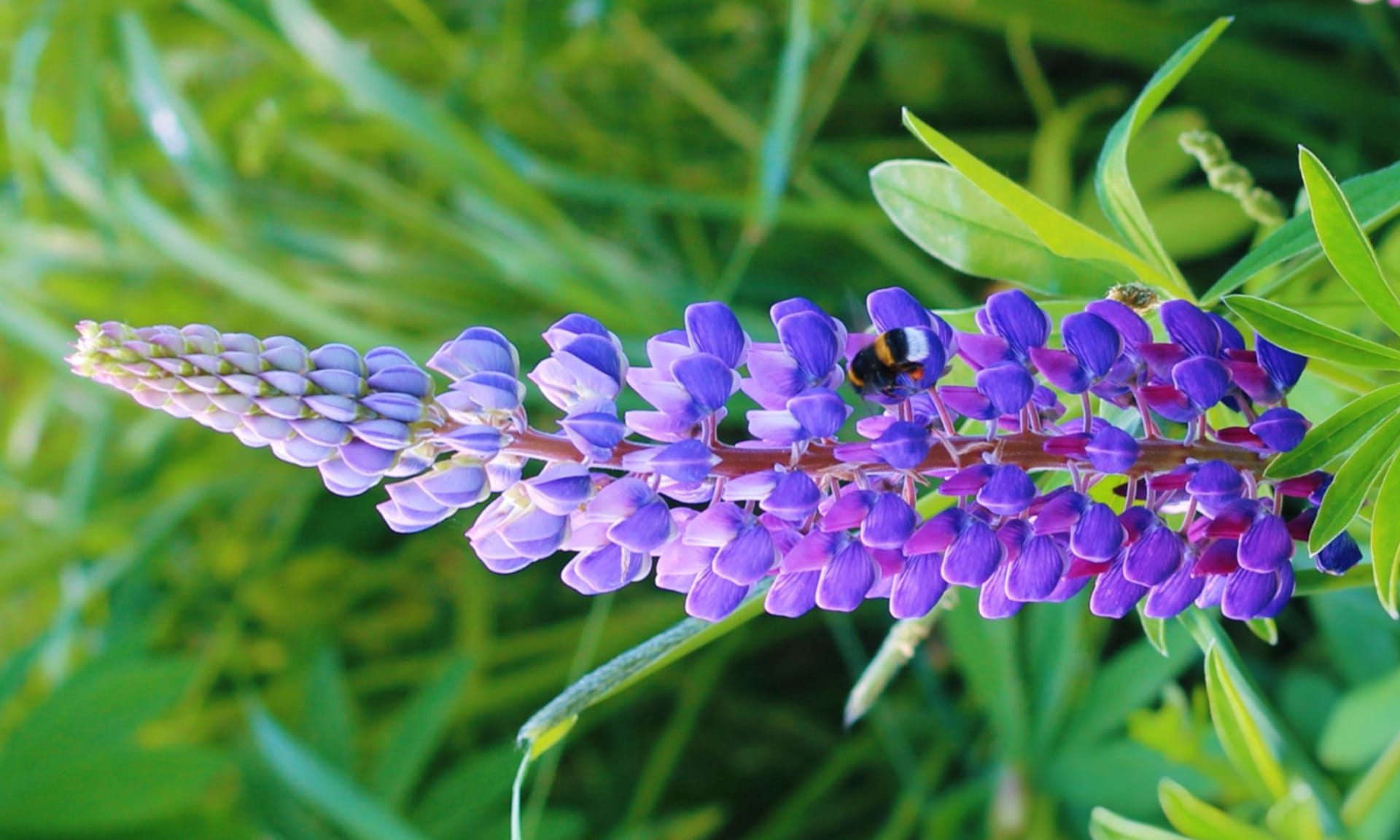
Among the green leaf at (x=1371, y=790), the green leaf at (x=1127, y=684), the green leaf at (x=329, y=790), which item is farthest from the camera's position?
the green leaf at (x=1127, y=684)

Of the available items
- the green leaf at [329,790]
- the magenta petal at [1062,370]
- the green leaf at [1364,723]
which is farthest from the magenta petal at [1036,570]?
the green leaf at [329,790]

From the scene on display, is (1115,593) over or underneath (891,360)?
underneath

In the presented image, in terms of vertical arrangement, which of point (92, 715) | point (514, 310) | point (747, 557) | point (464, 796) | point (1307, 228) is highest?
point (514, 310)

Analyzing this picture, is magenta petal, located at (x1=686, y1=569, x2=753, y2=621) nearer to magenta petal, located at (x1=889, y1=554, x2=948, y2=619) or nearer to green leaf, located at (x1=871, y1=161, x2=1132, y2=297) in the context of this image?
magenta petal, located at (x1=889, y1=554, x2=948, y2=619)

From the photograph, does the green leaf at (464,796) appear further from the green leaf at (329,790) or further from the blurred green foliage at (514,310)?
the green leaf at (329,790)

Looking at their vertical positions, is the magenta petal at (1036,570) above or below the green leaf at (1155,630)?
above

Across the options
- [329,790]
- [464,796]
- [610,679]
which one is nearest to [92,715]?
[329,790]

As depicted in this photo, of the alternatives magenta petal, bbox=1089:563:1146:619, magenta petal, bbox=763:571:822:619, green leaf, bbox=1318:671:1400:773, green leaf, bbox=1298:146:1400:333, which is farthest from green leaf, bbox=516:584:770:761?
green leaf, bbox=1318:671:1400:773

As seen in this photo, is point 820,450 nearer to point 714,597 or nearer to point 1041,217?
point 714,597

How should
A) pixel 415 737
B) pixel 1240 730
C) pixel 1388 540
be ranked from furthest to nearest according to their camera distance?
pixel 415 737
pixel 1240 730
pixel 1388 540
